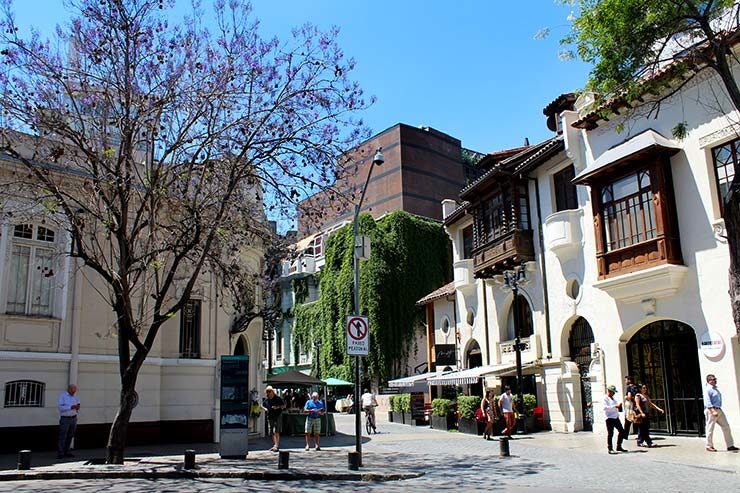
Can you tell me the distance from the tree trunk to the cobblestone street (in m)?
1.81

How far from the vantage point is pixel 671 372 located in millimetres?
19844

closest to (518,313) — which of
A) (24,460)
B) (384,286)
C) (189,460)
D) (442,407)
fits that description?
(442,407)

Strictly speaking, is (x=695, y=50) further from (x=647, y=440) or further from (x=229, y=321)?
(x=229, y=321)

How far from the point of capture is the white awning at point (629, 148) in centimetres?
1891

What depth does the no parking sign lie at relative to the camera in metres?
14.4

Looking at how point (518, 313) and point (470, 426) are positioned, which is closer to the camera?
point (470, 426)

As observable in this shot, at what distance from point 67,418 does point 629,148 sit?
16.8 m

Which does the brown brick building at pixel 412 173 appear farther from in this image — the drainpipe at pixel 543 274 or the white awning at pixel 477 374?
the drainpipe at pixel 543 274

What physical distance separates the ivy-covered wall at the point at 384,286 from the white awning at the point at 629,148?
984 inches

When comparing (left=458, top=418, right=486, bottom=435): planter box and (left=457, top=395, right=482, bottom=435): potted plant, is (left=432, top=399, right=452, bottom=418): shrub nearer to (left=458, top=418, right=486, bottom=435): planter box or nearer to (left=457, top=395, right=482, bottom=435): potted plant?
(left=458, top=418, right=486, bottom=435): planter box

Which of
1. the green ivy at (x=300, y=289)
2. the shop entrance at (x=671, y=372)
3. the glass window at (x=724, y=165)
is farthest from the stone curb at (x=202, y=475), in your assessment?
the green ivy at (x=300, y=289)

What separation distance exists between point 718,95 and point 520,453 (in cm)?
1080

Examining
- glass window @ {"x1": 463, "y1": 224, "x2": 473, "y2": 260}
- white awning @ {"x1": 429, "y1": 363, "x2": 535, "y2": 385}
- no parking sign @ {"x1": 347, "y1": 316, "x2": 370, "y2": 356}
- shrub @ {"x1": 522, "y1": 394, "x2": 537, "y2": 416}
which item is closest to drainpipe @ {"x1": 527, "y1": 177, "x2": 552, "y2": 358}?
white awning @ {"x1": 429, "y1": 363, "x2": 535, "y2": 385}

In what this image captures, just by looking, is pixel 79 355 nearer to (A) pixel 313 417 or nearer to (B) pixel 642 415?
(A) pixel 313 417
